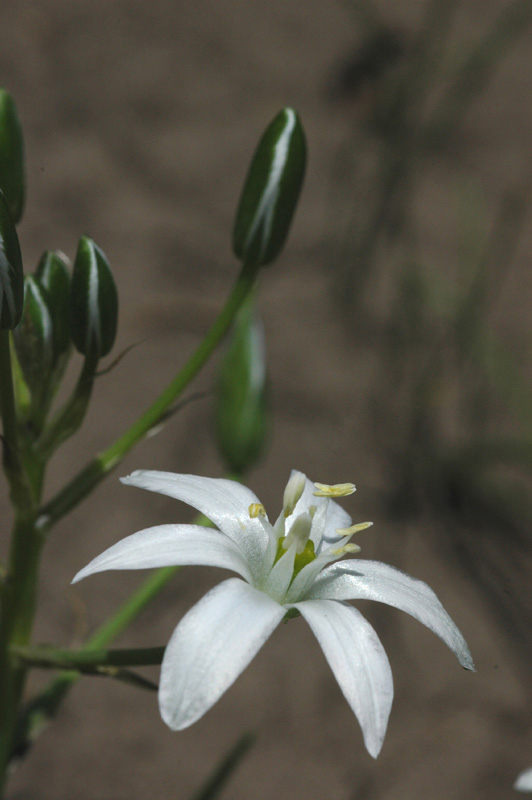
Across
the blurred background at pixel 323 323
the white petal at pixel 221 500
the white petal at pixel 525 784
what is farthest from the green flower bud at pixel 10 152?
the blurred background at pixel 323 323

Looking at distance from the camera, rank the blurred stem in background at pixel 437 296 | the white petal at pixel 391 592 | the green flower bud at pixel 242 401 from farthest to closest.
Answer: the blurred stem in background at pixel 437 296
the green flower bud at pixel 242 401
the white petal at pixel 391 592

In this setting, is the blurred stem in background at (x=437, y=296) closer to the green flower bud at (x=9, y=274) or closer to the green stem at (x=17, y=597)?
the green stem at (x=17, y=597)

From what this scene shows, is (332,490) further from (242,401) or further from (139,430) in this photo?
(242,401)

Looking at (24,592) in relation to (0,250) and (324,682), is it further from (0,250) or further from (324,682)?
(324,682)

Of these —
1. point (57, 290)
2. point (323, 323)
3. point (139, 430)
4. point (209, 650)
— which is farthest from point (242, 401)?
point (323, 323)

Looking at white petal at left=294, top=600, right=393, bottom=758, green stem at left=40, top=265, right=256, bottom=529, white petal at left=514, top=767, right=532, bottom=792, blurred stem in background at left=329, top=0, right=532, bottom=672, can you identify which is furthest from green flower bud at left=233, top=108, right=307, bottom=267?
blurred stem in background at left=329, top=0, right=532, bottom=672
